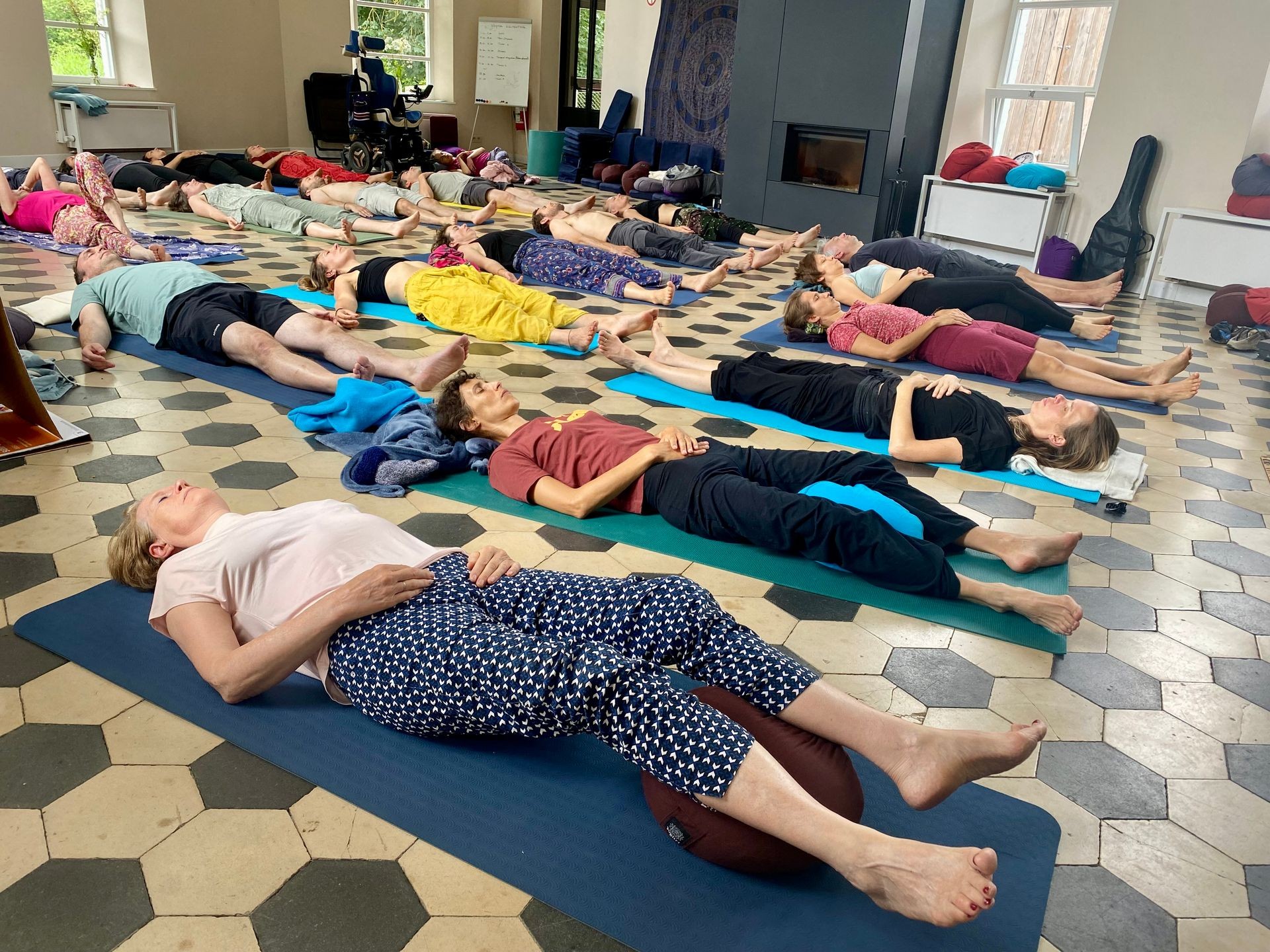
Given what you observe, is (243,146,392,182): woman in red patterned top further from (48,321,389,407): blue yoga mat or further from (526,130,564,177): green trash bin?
(48,321,389,407): blue yoga mat

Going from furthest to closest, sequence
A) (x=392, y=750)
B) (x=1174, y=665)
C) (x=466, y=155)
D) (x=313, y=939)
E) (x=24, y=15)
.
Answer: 1. (x=466, y=155)
2. (x=24, y=15)
3. (x=1174, y=665)
4. (x=392, y=750)
5. (x=313, y=939)

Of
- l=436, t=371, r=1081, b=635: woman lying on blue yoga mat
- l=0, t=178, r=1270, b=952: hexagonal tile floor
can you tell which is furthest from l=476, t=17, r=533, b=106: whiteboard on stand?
l=436, t=371, r=1081, b=635: woman lying on blue yoga mat

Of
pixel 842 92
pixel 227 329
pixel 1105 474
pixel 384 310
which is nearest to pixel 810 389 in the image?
pixel 1105 474

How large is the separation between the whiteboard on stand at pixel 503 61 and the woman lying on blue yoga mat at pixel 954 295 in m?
9.42

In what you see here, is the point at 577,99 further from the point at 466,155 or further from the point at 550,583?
the point at 550,583

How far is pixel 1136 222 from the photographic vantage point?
732 centimetres

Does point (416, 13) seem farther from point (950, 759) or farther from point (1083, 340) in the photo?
point (950, 759)

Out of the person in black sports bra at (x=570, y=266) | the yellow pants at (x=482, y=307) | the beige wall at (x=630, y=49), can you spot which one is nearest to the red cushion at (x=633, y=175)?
the beige wall at (x=630, y=49)

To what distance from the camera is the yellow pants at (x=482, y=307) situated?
191 inches

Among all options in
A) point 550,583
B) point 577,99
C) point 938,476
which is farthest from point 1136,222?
point 577,99

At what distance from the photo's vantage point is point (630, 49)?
11695 mm

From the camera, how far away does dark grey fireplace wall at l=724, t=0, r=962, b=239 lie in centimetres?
813

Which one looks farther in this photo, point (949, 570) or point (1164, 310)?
point (1164, 310)

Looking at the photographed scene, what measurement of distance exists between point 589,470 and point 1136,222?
6.62 m
